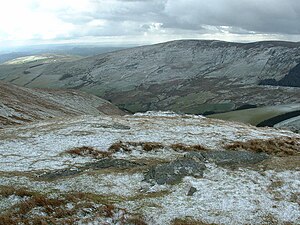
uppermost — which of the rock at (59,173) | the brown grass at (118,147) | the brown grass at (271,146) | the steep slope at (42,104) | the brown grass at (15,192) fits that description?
the brown grass at (15,192)

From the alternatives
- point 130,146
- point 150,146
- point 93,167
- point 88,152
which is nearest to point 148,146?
point 150,146

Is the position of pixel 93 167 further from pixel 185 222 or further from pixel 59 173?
pixel 185 222

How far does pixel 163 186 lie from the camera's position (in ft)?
82.7

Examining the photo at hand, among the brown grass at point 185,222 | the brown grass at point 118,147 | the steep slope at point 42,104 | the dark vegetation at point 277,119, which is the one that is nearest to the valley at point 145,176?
the brown grass at point 185,222

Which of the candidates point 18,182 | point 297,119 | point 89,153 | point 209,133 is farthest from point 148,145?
point 297,119

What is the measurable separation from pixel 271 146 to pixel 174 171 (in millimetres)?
15706

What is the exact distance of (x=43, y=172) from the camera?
27.3 m

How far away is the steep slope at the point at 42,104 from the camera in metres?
78.5

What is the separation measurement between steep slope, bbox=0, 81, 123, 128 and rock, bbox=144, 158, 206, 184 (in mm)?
47346

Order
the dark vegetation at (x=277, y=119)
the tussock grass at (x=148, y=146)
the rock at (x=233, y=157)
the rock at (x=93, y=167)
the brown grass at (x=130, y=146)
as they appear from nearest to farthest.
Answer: the rock at (x=93, y=167) < the rock at (x=233, y=157) < the brown grass at (x=130, y=146) < the tussock grass at (x=148, y=146) < the dark vegetation at (x=277, y=119)

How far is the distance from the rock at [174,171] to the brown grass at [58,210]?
5.61 metres

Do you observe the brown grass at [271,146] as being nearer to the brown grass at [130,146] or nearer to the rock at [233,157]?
the rock at [233,157]

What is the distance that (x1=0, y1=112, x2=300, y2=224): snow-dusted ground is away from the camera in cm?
2147

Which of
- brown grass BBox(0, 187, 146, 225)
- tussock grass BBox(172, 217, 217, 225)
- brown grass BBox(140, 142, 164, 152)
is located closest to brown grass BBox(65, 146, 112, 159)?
brown grass BBox(140, 142, 164, 152)
